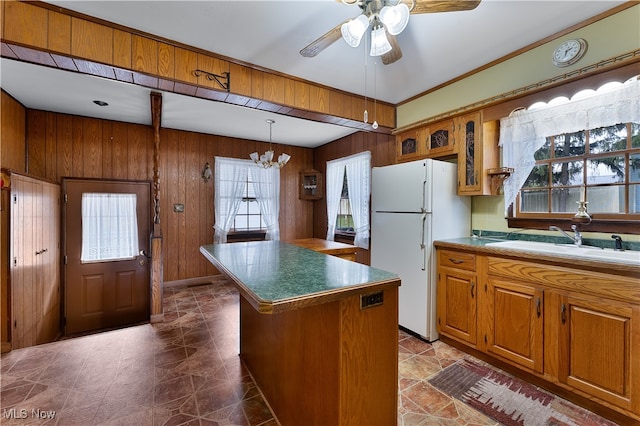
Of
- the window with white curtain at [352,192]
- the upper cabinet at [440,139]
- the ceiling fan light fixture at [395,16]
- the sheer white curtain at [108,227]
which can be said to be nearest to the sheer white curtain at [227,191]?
the sheer white curtain at [108,227]

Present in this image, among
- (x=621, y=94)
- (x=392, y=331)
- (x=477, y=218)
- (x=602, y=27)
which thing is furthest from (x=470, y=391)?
(x=602, y=27)

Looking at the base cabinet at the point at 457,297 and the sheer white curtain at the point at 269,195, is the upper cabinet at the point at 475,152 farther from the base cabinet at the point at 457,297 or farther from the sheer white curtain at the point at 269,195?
the sheer white curtain at the point at 269,195

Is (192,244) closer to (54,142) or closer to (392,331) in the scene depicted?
(54,142)

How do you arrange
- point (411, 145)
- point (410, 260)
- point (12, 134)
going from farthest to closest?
point (411, 145) < point (12, 134) < point (410, 260)

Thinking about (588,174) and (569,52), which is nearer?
(569,52)

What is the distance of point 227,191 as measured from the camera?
16.3 feet

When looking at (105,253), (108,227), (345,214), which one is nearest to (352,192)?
(345,214)

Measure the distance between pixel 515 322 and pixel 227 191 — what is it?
4454mm

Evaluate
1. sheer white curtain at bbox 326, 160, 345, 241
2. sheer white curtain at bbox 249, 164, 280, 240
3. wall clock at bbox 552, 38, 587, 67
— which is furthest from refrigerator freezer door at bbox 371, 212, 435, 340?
sheer white curtain at bbox 249, 164, 280, 240

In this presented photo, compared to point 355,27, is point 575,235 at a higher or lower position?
lower

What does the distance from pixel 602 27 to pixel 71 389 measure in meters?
4.62

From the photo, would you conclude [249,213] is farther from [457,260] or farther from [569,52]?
[569,52]

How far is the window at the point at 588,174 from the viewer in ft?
6.68

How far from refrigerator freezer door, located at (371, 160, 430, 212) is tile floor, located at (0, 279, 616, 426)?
1.40 metres
